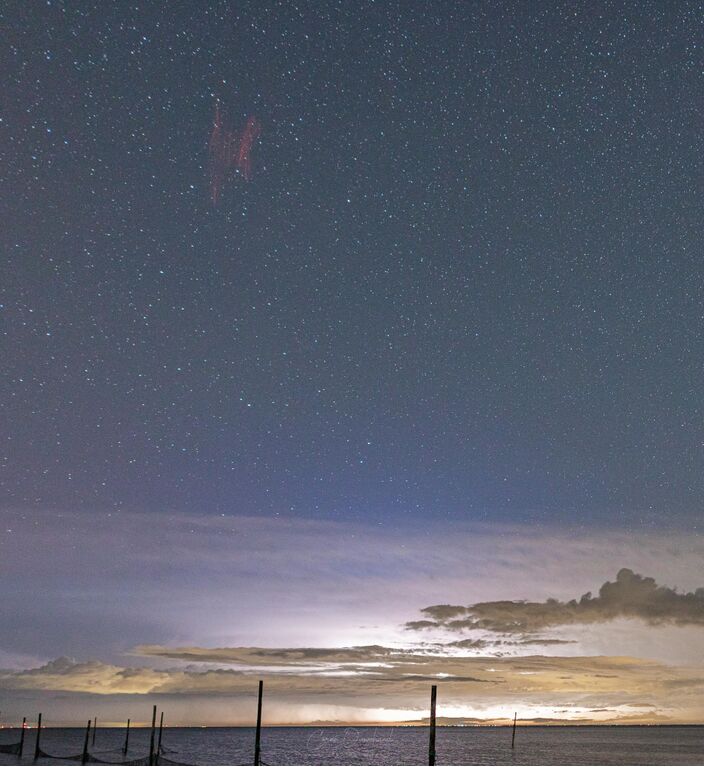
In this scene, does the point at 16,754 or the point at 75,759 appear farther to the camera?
the point at 75,759

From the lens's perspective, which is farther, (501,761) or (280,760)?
(280,760)

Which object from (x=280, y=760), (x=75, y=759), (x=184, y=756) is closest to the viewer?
(x=75, y=759)

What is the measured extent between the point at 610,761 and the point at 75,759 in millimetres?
51095

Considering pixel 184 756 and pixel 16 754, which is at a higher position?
pixel 16 754

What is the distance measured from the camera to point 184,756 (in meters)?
103

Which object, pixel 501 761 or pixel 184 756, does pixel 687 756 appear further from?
pixel 184 756

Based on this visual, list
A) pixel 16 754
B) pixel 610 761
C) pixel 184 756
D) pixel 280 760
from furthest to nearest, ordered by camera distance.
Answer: pixel 184 756 → pixel 280 760 → pixel 610 761 → pixel 16 754

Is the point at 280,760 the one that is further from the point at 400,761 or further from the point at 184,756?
the point at 184,756

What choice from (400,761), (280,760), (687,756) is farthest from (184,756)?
(687,756)

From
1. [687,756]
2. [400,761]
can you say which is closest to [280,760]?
[400,761]

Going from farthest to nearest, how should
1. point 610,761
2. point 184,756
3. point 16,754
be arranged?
1. point 184,756
2. point 610,761
3. point 16,754

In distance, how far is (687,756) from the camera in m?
93.6

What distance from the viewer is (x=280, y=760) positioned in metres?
88.9

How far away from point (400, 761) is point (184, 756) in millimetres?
33498
